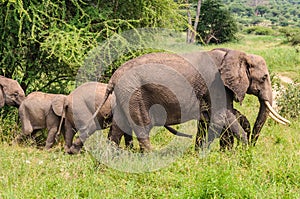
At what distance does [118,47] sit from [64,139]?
6.26 ft

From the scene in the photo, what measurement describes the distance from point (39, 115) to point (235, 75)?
3.06 meters

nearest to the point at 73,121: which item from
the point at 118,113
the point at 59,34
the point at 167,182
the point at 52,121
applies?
the point at 52,121

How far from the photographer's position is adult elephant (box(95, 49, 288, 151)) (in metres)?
5.72

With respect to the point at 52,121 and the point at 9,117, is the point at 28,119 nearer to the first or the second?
the point at 52,121

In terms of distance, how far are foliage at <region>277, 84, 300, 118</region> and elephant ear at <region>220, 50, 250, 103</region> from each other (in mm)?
3837

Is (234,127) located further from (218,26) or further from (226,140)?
(218,26)

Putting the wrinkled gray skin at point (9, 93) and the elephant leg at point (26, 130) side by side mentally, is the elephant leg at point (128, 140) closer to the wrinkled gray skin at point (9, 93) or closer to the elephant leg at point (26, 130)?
the elephant leg at point (26, 130)

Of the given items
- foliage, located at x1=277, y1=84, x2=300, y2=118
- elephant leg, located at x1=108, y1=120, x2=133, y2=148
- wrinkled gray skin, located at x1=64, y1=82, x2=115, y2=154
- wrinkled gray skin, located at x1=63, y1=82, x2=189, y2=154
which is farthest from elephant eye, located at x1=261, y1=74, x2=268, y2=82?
foliage, located at x1=277, y1=84, x2=300, y2=118

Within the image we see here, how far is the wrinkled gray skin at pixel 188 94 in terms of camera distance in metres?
5.72

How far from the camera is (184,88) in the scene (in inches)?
228

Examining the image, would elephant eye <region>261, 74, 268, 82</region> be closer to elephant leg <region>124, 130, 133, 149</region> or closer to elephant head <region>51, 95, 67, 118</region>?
elephant leg <region>124, 130, 133, 149</region>

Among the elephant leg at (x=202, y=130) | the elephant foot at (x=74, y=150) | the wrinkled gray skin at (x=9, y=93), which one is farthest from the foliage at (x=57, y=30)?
the elephant leg at (x=202, y=130)

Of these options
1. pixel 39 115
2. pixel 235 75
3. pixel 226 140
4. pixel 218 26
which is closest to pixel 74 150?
pixel 39 115

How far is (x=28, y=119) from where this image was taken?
7.00 meters
